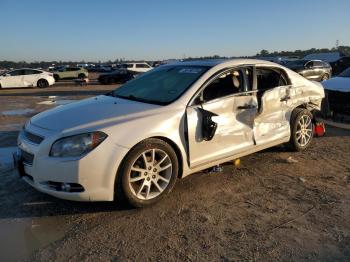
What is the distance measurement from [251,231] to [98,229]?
1.49 metres

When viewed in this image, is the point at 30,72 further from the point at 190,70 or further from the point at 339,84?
the point at 190,70

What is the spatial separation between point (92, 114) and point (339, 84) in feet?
20.6

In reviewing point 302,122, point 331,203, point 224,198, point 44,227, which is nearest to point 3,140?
point 44,227

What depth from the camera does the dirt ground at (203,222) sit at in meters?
3.42

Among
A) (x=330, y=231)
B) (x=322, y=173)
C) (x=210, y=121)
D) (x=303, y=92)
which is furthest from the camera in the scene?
(x=303, y=92)

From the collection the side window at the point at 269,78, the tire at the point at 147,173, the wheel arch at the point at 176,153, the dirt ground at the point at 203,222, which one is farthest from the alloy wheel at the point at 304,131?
the tire at the point at 147,173

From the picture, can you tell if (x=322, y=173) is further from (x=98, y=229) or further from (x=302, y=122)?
(x=98, y=229)

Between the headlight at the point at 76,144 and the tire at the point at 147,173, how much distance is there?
383 millimetres

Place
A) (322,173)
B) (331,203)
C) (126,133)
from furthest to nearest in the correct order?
(322,173)
(331,203)
(126,133)

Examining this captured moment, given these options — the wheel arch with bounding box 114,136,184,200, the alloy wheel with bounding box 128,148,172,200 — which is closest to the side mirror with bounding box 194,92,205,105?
the wheel arch with bounding box 114,136,184,200

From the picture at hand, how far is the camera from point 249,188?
493 centimetres

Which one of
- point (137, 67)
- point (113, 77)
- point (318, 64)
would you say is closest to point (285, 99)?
point (318, 64)

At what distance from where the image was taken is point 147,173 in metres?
4.36

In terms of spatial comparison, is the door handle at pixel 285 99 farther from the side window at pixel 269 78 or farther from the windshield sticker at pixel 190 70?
the windshield sticker at pixel 190 70
